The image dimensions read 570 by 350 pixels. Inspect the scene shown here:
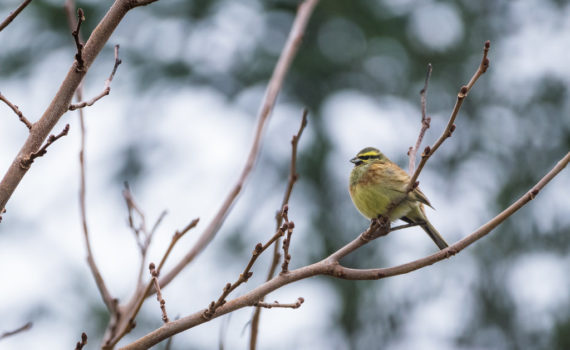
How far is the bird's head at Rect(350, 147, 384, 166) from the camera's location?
408cm

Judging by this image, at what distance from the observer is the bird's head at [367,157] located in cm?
408

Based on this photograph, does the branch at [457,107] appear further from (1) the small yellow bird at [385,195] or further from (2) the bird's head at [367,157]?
(2) the bird's head at [367,157]

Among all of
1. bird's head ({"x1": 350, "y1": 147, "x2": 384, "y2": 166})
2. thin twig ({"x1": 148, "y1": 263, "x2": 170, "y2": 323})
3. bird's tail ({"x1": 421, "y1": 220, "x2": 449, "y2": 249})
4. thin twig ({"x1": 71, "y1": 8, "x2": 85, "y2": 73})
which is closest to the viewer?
thin twig ({"x1": 71, "y1": 8, "x2": 85, "y2": 73})

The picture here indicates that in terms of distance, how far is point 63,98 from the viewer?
1731mm

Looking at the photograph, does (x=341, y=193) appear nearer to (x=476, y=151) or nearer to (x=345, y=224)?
(x=345, y=224)

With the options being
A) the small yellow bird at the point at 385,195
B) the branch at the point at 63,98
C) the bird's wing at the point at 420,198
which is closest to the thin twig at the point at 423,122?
the small yellow bird at the point at 385,195

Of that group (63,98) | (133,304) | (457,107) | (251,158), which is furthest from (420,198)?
(63,98)

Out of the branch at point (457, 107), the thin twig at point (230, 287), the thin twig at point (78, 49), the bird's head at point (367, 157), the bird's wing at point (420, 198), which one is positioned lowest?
the thin twig at point (230, 287)

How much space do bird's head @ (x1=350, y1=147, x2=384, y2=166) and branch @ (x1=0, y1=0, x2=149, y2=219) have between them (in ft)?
8.20

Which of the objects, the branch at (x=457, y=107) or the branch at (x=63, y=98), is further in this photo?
the branch at (x=457, y=107)

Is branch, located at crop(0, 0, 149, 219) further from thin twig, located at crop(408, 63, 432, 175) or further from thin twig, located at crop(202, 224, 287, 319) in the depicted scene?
thin twig, located at crop(408, 63, 432, 175)

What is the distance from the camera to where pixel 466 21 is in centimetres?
1123

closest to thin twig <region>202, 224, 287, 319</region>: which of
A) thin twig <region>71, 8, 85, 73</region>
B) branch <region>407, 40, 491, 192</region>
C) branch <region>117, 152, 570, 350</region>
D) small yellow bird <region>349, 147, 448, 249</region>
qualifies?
branch <region>117, 152, 570, 350</region>

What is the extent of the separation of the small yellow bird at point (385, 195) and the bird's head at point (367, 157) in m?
0.08
